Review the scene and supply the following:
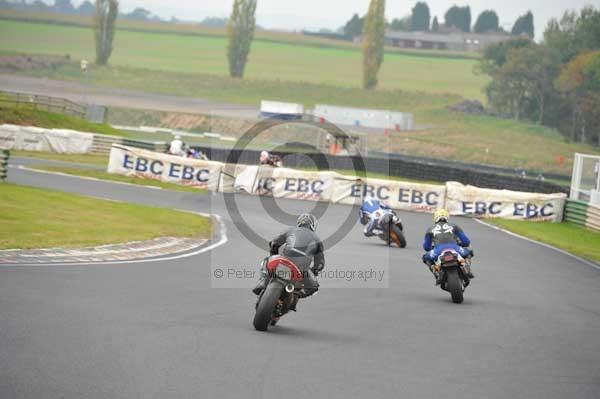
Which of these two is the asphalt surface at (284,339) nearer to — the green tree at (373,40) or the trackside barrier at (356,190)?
the trackside barrier at (356,190)

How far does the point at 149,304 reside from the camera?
1230 cm

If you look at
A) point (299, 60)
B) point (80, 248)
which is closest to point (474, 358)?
point (80, 248)

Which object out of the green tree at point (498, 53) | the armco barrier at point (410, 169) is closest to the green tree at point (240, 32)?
the green tree at point (498, 53)

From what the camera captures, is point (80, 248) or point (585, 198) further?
point (585, 198)

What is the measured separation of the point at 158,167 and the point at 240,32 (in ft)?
250

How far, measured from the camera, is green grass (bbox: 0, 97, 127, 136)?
49.0 metres

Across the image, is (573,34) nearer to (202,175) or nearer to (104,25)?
(104,25)

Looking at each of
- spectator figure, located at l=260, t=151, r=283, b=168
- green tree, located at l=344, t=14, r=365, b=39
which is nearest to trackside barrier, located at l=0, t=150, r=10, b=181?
spectator figure, located at l=260, t=151, r=283, b=168

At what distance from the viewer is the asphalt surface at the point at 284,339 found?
8391 millimetres

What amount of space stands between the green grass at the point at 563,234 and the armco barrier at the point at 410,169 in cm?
654

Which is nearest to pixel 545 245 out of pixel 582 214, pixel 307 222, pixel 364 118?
pixel 582 214

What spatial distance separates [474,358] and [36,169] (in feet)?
90.6

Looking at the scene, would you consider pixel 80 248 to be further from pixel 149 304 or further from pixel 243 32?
pixel 243 32

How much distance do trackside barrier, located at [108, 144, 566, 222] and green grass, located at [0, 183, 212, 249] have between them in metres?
8.03
